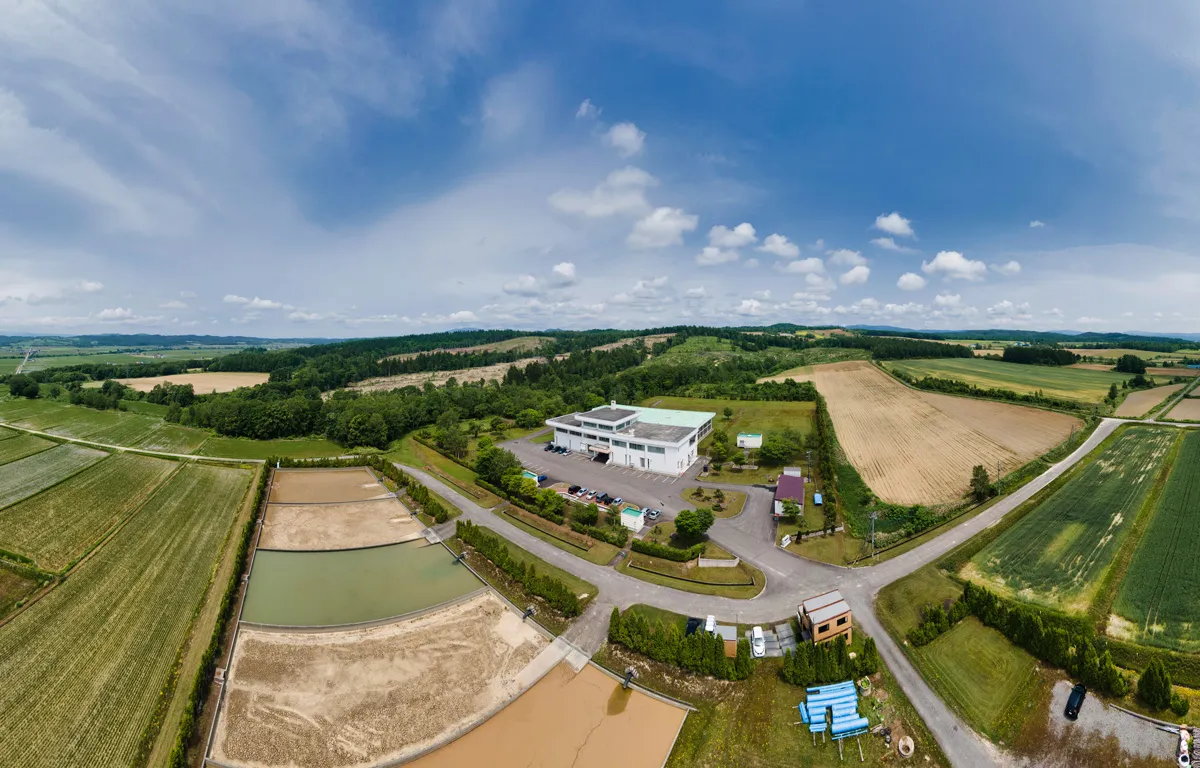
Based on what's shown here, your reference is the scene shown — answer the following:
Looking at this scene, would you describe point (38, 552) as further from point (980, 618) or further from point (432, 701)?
point (980, 618)

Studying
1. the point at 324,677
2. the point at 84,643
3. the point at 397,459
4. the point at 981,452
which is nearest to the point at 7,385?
the point at 397,459

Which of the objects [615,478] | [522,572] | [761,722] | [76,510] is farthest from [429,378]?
[761,722]

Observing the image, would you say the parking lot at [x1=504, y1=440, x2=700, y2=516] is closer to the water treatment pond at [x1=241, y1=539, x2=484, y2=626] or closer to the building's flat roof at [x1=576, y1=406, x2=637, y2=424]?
the building's flat roof at [x1=576, y1=406, x2=637, y2=424]

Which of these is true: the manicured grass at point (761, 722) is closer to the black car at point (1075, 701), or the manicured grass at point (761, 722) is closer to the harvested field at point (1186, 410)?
the black car at point (1075, 701)

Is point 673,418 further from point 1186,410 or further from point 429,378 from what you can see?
point 429,378

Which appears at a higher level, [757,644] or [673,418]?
[673,418]

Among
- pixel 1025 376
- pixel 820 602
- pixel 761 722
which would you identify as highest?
pixel 1025 376

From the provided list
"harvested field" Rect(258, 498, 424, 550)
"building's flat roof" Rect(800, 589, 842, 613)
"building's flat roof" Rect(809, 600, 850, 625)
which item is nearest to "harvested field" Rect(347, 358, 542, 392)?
"harvested field" Rect(258, 498, 424, 550)
